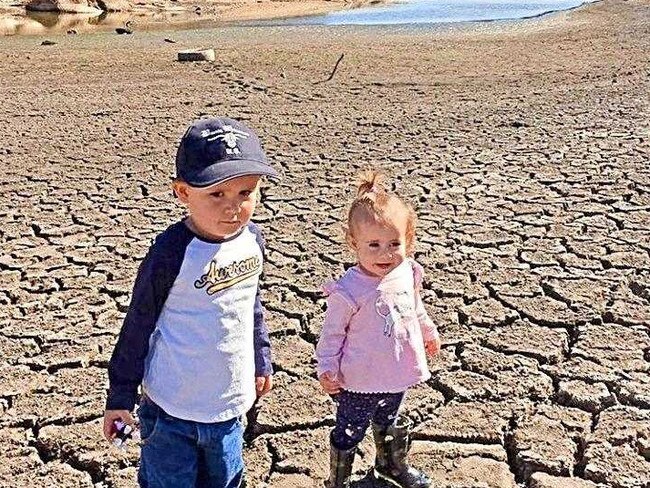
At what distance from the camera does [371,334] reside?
2.81m

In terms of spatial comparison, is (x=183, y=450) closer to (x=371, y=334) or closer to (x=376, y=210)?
(x=371, y=334)

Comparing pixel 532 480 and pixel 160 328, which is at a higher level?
pixel 160 328

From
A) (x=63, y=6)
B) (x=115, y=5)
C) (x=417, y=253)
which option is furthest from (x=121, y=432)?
(x=115, y=5)

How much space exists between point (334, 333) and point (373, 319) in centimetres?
13

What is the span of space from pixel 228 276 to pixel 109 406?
47 centimetres

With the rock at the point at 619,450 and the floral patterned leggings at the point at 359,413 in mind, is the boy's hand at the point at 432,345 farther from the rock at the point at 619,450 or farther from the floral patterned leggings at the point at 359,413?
the rock at the point at 619,450

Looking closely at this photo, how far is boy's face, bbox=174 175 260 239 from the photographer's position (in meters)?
2.31

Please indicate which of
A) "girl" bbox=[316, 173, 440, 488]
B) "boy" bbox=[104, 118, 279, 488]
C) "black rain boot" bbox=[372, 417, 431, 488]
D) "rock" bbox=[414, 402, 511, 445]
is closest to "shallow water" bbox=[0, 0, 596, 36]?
"rock" bbox=[414, 402, 511, 445]

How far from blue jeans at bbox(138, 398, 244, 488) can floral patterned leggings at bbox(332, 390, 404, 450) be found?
1.72 ft

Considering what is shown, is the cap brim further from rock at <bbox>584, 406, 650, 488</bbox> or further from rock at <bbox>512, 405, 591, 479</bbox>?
rock at <bbox>584, 406, 650, 488</bbox>

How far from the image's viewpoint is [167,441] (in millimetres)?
2402

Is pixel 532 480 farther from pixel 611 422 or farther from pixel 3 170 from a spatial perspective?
pixel 3 170

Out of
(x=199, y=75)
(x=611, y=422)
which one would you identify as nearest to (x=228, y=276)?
(x=611, y=422)

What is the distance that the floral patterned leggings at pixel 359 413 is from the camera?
2.91 metres
